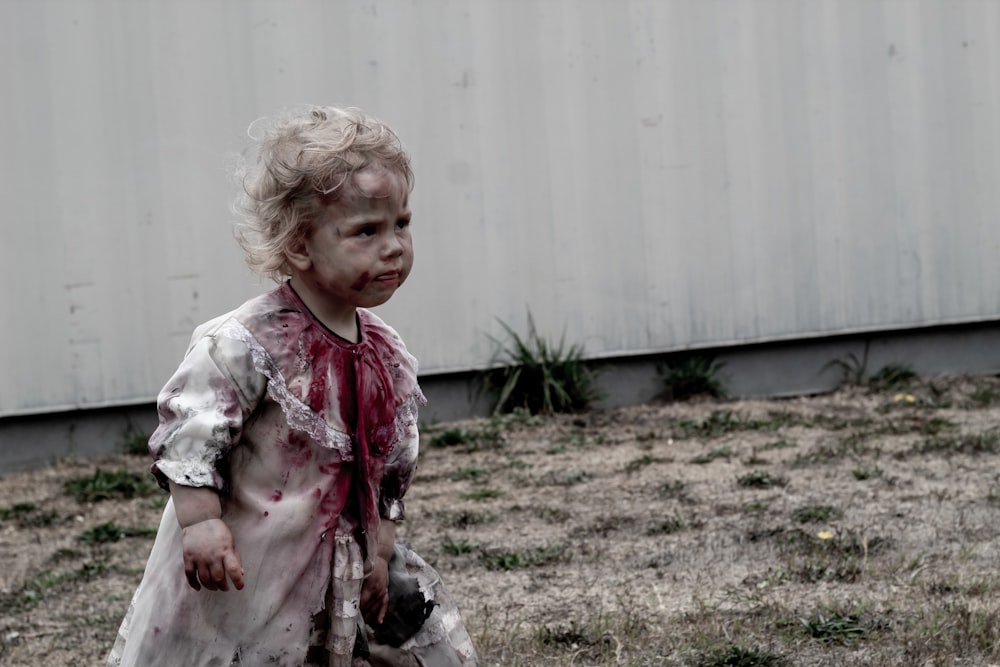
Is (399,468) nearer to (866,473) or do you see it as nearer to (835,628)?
(835,628)

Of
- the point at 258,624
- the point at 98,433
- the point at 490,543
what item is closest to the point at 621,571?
the point at 490,543

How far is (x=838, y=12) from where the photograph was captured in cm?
788

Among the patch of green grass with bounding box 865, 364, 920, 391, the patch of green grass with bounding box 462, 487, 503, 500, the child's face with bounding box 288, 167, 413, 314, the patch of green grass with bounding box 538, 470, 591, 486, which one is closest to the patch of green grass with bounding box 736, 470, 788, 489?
the patch of green grass with bounding box 538, 470, 591, 486

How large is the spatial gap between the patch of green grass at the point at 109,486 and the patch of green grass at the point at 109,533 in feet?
2.35

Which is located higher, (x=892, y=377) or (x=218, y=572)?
(x=218, y=572)

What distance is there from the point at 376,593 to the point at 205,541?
0.47 m

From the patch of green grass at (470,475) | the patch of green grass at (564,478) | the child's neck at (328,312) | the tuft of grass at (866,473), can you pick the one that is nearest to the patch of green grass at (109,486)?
the patch of green grass at (470,475)

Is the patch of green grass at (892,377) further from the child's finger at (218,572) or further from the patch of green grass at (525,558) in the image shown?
the child's finger at (218,572)

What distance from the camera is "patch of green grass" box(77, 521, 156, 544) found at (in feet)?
16.8

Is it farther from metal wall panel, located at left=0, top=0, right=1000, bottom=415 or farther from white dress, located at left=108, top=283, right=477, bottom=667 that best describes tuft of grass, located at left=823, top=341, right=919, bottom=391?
white dress, located at left=108, top=283, right=477, bottom=667

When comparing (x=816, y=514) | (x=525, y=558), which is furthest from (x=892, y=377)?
(x=525, y=558)

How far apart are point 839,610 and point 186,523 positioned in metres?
1.88

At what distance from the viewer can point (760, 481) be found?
5.33 meters

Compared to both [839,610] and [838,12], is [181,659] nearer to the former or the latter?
[839,610]
